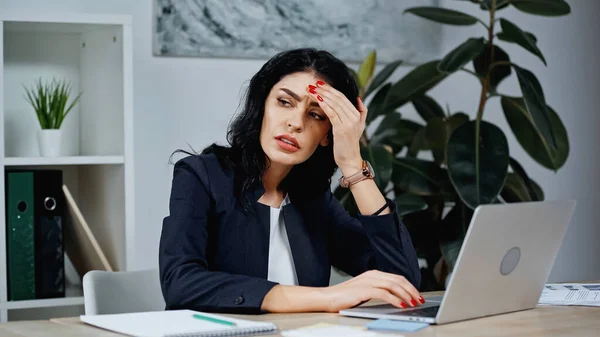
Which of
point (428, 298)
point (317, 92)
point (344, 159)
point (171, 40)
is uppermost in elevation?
point (171, 40)

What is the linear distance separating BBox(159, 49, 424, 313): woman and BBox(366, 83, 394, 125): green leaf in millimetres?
952

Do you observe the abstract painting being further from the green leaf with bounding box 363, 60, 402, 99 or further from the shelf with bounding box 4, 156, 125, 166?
the shelf with bounding box 4, 156, 125, 166

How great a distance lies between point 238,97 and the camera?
3.13 meters

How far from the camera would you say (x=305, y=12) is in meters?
3.21

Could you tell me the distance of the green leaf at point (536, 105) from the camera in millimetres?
2793

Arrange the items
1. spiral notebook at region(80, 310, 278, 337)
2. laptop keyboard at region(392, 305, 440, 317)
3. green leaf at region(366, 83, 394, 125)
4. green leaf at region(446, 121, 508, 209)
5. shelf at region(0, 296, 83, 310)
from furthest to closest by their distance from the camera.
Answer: green leaf at region(366, 83, 394, 125) → green leaf at region(446, 121, 508, 209) → shelf at region(0, 296, 83, 310) → laptop keyboard at region(392, 305, 440, 317) → spiral notebook at region(80, 310, 278, 337)

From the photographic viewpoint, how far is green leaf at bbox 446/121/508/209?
279 cm

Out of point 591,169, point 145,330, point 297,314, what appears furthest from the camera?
point 591,169

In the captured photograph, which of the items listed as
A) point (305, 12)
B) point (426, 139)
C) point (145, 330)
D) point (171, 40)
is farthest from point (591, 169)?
point (145, 330)

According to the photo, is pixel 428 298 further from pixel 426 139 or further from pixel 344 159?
pixel 426 139

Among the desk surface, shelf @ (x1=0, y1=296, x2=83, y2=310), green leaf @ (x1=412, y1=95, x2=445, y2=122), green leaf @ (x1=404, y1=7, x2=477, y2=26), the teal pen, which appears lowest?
shelf @ (x1=0, y1=296, x2=83, y2=310)

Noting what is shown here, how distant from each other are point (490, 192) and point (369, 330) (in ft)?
4.99

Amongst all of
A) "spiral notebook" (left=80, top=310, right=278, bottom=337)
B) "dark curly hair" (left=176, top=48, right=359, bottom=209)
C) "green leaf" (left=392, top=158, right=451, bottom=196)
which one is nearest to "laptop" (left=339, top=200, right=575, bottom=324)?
"spiral notebook" (left=80, top=310, right=278, bottom=337)

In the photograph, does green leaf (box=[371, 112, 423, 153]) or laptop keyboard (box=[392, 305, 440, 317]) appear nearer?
laptop keyboard (box=[392, 305, 440, 317])
